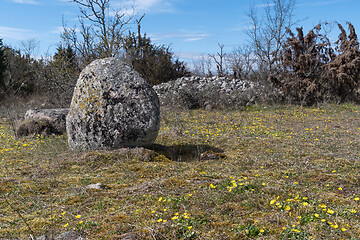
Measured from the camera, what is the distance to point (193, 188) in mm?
4645

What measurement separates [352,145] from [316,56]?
10.0 meters

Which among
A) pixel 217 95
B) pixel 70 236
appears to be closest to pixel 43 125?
pixel 70 236

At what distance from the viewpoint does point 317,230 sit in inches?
129

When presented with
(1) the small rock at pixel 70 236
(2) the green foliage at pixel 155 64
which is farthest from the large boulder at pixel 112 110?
(2) the green foliage at pixel 155 64

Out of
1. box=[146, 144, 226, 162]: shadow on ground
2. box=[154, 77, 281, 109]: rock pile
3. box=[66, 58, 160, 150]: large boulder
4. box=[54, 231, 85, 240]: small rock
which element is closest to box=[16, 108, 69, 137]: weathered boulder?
box=[66, 58, 160, 150]: large boulder

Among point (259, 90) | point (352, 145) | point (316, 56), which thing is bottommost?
point (352, 145)

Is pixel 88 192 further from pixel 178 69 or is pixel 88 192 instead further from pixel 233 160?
pixel 178 69

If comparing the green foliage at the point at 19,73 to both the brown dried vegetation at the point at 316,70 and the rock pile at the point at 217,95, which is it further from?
the brown dried vegetation at the point at 316,70

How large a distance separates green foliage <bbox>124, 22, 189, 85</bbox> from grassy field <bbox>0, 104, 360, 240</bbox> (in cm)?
1162

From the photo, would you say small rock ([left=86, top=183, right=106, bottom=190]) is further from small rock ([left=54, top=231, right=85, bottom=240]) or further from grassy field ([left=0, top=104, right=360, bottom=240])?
small rock ([left=54, top=231, right=85, bottom=240])

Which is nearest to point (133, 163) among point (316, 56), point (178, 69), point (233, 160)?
point (233, 160)

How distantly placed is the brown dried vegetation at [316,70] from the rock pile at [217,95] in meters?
0.96

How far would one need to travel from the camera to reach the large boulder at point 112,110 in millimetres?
6883

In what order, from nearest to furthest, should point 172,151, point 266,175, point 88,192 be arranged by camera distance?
1. point 88,192
2. point 266,175
3. point 172,151
